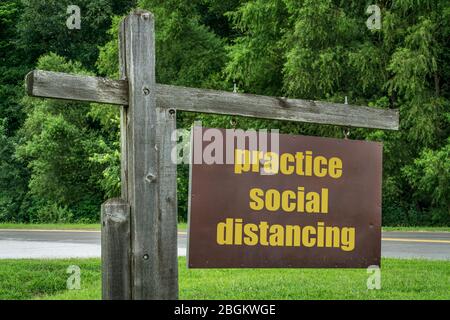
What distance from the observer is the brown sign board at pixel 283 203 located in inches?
192

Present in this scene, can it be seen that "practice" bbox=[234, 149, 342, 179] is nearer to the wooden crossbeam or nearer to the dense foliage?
the wooden crossbeam

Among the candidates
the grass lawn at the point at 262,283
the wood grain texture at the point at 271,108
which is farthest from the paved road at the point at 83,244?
the wood grain texture at the point at 271,108

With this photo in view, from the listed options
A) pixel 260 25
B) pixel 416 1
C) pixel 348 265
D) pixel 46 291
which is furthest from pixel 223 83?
pixel 348 265

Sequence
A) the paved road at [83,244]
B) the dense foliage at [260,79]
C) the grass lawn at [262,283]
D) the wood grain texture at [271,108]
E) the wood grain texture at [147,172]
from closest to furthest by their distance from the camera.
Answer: the wood grain texture at [147,172], the wood grain texture at [271,108], the grass lawn at [262,283], the paved road at [83,244], the dense foliage at [260,79]

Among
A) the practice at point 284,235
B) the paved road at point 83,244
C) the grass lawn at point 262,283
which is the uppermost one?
the practice at point 284,235

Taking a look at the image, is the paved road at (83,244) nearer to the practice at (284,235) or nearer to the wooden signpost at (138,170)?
the practice at (284,235)

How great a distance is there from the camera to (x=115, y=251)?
14.6 feet

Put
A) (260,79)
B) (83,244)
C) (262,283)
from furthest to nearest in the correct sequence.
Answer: (260,79) < (83,244) < (262,283)

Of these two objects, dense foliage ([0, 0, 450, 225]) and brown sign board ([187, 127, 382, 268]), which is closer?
brown sign board ([187, 127, 382, 268])

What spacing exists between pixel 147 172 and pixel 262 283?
416cm

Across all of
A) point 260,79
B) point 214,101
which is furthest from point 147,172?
point 260,79

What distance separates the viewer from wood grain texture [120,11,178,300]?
450 centimetres

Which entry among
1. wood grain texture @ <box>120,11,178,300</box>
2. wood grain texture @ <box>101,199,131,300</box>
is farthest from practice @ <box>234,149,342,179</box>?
wood grain texture @ <box>101,199,131,300</box>

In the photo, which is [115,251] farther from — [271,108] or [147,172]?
[271,108]
